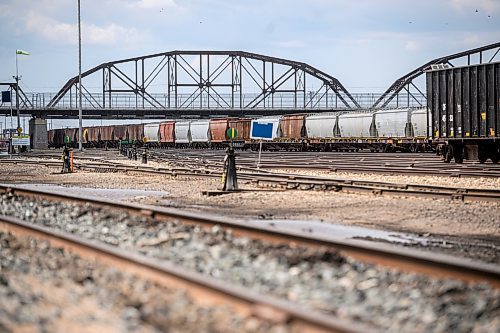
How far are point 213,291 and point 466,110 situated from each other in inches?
1059

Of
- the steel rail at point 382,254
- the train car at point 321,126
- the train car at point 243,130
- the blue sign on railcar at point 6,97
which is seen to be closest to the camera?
Result: the steel rail at point 382,254

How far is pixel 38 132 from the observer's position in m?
104

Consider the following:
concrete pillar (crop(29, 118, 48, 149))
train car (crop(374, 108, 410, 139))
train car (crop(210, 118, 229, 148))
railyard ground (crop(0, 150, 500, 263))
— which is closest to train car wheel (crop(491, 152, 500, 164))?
railyard ground (crop(0, 150, 500, 263))

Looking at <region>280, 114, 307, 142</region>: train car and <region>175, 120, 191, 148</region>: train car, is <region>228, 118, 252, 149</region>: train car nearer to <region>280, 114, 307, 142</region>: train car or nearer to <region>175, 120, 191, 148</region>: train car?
<region>280, 114, 307, 142</region>: train car

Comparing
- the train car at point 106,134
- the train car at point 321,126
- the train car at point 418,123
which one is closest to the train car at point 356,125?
the train car at point 321,126

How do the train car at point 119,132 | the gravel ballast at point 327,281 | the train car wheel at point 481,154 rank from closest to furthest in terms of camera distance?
the gravel ballast at point 327,281 → the train car wheel at point 481,154 → the train car at point 119,132

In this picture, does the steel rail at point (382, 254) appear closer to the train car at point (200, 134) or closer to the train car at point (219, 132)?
the train car at point (219, 132)

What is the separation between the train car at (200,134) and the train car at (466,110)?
46.2 m

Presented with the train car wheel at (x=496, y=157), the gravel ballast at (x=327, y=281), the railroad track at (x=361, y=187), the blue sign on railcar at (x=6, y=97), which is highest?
the blue sign on railcar at (x=6, y=97)

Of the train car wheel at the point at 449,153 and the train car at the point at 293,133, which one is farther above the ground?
the train car at the point at 293,133

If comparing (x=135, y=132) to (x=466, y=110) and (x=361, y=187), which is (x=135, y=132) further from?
(x=361, y=187)

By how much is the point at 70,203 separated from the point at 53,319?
10057mm

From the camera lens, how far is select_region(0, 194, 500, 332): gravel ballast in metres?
6.02

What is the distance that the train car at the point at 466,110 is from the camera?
98.4 feet
